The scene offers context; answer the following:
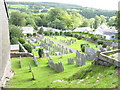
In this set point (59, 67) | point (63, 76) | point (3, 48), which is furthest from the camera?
point (59, 67)

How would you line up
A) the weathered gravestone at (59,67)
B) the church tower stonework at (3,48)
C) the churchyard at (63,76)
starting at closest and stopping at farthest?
1. the churchyard at (63,76)
2. the church tower stonework at (3,48)
3. the weathered gravestone at (59,67)

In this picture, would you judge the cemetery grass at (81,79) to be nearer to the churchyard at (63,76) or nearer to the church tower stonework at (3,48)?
the churchyard at (63,76)

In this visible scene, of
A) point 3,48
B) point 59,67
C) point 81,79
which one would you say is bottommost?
point 59,67

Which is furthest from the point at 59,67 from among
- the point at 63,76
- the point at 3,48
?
the point at 3,48

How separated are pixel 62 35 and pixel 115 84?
191 ft

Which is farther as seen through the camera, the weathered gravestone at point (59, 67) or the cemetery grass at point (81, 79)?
the weathered gravestone at point (59, 67)

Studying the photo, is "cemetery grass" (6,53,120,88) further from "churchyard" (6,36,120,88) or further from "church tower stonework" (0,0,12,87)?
"church tower stonework" (0,0,12,87)

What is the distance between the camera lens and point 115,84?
437 inches

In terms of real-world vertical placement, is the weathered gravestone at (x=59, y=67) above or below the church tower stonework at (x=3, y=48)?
below

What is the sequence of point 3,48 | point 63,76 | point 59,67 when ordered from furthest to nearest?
point 59,67 < point 63,76 < point 3,48

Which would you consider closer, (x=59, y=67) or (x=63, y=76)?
(x=63, y=76)

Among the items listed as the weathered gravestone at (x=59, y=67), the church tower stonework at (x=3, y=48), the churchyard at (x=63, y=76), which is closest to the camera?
the churchyard at (x=63, y=76)

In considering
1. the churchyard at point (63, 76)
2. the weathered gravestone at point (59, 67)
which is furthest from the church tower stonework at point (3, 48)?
the weathered gravestone at point (59, 67)

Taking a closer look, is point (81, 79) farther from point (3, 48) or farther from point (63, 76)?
point (3, 48)
